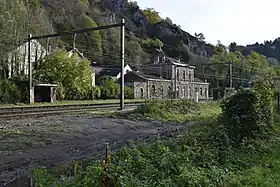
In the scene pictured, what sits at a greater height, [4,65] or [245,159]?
[4,65]

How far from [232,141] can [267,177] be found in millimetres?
2667

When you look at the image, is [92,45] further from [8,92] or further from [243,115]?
[243,115]

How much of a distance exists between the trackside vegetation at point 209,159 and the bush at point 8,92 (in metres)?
25.3

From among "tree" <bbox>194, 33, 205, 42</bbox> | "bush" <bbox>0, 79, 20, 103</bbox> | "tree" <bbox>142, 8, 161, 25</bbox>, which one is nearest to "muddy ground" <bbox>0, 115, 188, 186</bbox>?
"bush" <bbox>0, 79, 20, 103</bbox>

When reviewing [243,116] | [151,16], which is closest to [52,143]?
[243,116]

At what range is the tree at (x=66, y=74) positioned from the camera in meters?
43.0

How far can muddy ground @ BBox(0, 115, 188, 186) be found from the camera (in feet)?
30.0

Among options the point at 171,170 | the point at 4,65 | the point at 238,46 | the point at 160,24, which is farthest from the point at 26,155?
the point at 238,46

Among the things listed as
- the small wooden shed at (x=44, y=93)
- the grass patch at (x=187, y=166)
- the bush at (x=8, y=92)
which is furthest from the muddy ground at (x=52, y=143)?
the small wooden shed at (x=44, y=93)

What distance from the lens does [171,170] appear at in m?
6.61

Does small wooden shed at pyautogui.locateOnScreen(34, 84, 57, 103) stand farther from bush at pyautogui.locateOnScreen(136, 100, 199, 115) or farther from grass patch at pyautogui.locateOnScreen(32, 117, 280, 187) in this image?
grass patch at pyautogui.locateOnScreen(32, 117, 280, 187)

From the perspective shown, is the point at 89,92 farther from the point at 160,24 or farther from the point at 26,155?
the point at 160,24

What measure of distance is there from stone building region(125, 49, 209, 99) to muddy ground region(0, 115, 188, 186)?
1736 inches

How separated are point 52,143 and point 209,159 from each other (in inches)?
247
